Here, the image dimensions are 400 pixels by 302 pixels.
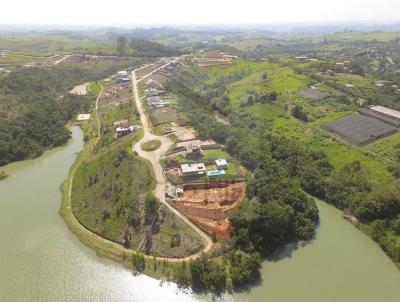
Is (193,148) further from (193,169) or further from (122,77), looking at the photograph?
(122,77)

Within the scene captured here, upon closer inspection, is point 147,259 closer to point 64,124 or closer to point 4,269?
point 4,269

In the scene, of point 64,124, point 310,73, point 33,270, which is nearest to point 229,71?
point 310,73

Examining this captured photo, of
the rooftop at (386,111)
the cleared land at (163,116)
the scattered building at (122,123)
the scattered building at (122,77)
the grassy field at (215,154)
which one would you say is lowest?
the scattered building at (122,77)

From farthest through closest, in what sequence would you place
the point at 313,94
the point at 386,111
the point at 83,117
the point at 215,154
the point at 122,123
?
1. the point at 313,94
2. the point at 83,117
3. the point at 386,111
4. the point at 122,123
5. the point at 215,154

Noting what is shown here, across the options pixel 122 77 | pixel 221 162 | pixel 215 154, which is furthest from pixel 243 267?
pixel 122 77

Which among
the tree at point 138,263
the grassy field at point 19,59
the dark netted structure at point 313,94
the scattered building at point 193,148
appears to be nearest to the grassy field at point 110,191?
the tree at point 138,263

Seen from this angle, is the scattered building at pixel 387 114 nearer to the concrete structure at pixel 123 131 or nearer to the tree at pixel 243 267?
the tree at pixel 243 267
